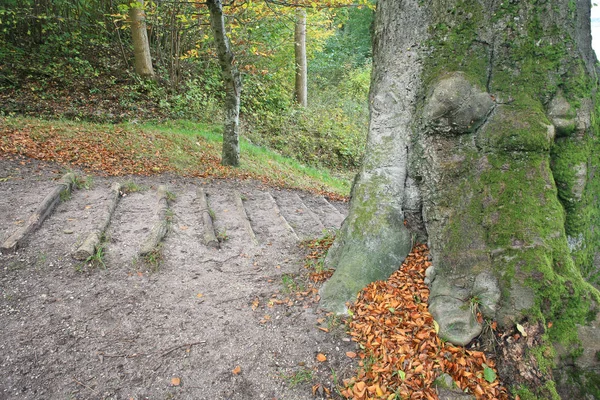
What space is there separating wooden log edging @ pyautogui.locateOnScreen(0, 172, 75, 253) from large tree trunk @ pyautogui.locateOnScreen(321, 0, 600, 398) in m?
3.42

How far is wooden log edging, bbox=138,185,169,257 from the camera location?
4.25m

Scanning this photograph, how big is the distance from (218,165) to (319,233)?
12.2 ft

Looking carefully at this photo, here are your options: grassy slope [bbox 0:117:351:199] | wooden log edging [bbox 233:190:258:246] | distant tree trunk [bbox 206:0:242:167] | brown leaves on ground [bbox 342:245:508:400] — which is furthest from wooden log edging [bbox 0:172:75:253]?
brown leaves on ground [bbox 342:245:508:400]

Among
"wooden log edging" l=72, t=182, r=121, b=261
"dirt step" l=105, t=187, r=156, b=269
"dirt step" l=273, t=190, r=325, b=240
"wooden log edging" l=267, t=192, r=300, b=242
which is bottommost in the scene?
"dirt step" l=273, t=190, r=325, b=240

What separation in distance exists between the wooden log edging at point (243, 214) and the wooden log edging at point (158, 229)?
44.3 inches

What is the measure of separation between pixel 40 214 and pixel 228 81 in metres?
4.61

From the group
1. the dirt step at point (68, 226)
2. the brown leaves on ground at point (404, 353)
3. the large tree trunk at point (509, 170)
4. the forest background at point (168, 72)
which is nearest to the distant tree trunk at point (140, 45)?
the forest background at point (168, 72)

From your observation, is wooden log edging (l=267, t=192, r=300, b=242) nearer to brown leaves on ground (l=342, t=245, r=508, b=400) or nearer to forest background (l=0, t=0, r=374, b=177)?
brown leaves on ground (l=342, t=245, r=508, b=400)

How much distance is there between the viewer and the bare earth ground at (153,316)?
266 centimetres

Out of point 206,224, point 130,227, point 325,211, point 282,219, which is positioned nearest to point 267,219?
point 282,219

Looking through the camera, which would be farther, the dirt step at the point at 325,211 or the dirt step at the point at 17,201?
the dirt step at the point at 325,211

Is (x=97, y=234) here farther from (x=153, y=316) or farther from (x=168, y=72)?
(x=168, y=72)

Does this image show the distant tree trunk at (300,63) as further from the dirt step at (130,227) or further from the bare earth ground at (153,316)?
the bare earth ground at (153,316)

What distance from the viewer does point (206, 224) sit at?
522 centimetres
